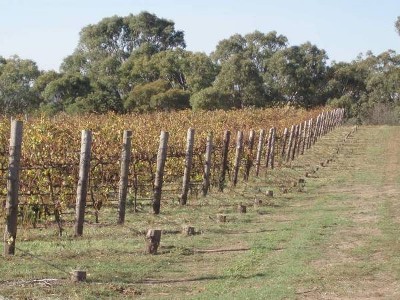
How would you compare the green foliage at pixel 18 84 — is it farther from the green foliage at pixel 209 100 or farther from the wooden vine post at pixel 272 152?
the wooden vine post at pixel 272 152

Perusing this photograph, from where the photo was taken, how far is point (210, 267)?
31.4 ft

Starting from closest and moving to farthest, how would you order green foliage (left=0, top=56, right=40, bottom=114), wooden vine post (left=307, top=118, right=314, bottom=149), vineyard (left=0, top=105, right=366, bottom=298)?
vineyard (left=0, top=105, right=366, bottom=298), wooden vine post (left=307, top=118, right=314, bottom=149), green foliage (left=0, top=56, right=40, bottom=114)

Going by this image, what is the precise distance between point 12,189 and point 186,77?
Result: 4417cm

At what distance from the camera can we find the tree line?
4594 centimetres

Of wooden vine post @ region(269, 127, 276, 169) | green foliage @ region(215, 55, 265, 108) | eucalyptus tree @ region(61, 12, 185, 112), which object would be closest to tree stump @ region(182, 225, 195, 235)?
wooden vine post @ region(269, 127, 276, 169)

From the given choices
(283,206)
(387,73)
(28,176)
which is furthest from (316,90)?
(28,176)

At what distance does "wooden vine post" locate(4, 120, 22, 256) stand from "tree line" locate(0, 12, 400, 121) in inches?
1218

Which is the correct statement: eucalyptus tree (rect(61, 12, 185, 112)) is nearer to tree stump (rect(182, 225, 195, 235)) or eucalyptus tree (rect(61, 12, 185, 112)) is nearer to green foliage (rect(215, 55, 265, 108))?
green foliage (rect(215, 55, 265, 108))

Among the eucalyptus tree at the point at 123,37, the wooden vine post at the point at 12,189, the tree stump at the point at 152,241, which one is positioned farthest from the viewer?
the eucalyptus tree at the point at 123,37

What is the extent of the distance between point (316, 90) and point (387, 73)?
623 cm

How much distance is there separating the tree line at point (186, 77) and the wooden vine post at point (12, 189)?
102 ft

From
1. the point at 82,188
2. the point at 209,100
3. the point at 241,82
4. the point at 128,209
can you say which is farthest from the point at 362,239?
the point at 241,82

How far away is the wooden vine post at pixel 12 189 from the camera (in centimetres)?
969

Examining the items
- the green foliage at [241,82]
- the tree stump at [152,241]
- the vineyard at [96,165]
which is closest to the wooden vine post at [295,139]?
the vineyard at [96,165]
